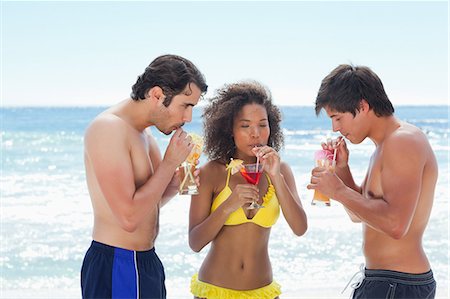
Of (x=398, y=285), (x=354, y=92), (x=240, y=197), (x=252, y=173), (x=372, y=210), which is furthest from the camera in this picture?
(x=252, y=173)

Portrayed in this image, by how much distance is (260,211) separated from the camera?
10.9 ft

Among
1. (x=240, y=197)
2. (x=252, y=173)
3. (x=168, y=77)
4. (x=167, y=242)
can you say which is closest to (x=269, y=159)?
(x=252, y=173)

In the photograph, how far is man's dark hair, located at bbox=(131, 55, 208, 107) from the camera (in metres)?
3.07

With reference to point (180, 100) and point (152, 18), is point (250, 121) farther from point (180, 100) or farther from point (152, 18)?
point (152, 18)

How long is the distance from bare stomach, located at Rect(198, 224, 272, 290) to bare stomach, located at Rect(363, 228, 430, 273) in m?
0.61

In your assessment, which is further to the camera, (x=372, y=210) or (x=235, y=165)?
(x=235, y=165)

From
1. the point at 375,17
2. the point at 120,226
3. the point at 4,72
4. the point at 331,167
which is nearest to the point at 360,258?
the point at 331,167

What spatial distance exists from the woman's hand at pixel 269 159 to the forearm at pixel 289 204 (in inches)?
1.7

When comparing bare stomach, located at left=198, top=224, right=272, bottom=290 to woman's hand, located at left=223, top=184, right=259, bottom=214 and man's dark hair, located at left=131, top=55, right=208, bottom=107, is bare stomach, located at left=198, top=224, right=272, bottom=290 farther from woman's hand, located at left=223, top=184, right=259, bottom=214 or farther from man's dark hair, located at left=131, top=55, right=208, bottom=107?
man's dark hair, located at left=131, top=55, right=208, bottom=107

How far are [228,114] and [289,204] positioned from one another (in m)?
0.58

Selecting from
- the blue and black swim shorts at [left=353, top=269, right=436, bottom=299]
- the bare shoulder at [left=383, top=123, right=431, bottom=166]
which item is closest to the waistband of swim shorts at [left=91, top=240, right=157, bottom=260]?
the blue and black swim shorts at [left=353, top=269, right=436, bottom=299]

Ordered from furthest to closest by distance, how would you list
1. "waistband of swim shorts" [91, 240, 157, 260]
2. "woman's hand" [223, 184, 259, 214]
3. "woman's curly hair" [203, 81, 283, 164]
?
"woman's curly hair" [203, 81, 283, 164], "woman's hand" [223, 184, 259, 214], "waistband of swim shorts" [91, 240, 157, 260]

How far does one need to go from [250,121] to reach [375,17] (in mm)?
23695

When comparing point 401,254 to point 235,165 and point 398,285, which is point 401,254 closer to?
point 398,285
